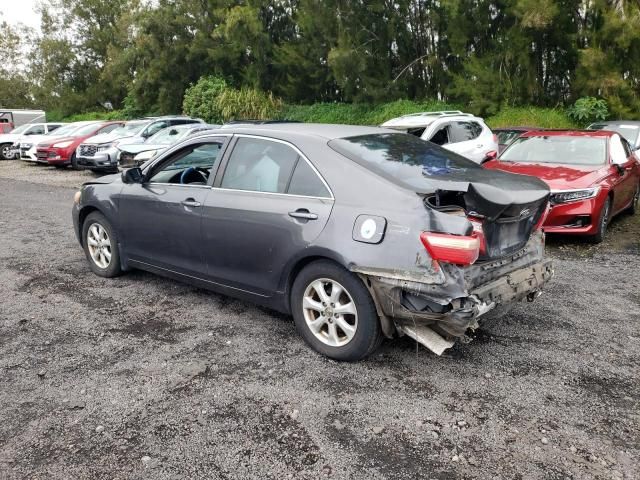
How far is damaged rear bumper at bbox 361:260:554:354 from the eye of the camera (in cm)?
333

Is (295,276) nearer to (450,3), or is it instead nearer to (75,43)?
→ (450,3)

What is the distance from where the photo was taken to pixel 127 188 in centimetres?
526

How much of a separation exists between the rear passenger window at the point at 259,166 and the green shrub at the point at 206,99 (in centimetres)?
2128

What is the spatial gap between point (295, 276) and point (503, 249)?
145cm

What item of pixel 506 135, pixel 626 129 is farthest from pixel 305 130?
pixel 626 129

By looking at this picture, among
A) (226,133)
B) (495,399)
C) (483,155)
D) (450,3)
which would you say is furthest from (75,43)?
(495,399)

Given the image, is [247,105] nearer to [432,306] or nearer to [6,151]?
[6,151]

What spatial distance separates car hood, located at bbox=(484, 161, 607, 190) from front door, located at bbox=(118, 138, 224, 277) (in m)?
4.03

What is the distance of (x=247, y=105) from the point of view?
24.3 meters

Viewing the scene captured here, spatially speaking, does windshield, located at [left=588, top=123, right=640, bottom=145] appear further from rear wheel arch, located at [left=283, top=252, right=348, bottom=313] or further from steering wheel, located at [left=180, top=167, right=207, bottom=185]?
rear wheel arch, located at [left=283, top=252, right=348, bottom=313]

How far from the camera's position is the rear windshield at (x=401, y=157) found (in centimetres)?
377

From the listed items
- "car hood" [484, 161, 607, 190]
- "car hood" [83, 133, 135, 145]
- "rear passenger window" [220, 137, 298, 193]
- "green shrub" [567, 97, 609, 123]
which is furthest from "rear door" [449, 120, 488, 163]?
"car hood" [83, 133, 135, 145]

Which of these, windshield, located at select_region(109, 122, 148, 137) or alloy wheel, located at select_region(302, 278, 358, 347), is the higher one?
windshield, located at select_region(109, 122, 148, 137)

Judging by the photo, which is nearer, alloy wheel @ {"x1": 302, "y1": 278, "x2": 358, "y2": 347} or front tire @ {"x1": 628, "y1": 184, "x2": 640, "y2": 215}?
alloy wheel @ {"x1": 302, "y1": 278, "x2": 358, "y2": 347}
